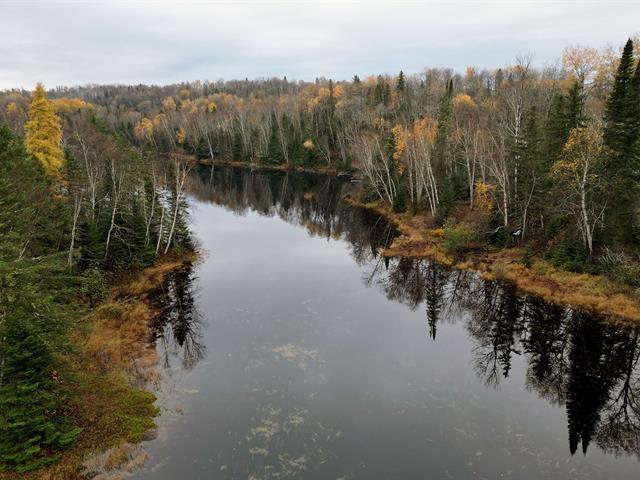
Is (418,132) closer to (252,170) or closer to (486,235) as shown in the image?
(486,235)

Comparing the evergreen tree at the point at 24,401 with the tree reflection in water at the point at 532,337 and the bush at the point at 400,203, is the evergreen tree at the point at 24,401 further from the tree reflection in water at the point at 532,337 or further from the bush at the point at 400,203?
the bush at the point at 400,203

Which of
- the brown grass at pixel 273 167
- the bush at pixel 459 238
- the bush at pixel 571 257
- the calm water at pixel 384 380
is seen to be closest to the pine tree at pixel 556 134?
the bush at pixel 571 257

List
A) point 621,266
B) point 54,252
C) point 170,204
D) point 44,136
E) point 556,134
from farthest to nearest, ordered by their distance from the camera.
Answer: point 44,136 < point 170,204 < point 556,134 < point 621,266 < point 54,252

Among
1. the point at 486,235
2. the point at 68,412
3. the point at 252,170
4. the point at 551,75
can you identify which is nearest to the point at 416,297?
the point at 486,235

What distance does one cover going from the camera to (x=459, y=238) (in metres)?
40.7

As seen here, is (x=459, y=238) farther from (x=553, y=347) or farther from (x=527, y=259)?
(x=553, y=347)

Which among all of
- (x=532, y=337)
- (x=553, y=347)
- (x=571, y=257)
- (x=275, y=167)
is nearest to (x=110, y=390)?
(x=532, y=337)

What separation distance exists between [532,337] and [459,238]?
15.4 meters

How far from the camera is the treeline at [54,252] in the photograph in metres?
15.5

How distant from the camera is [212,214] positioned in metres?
65.5

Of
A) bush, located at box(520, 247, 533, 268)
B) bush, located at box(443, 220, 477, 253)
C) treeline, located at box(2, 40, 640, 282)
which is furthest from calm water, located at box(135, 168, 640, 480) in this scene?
treeline, located at box(2, 40, 640, 282)

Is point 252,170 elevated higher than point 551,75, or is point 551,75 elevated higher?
point 551,75

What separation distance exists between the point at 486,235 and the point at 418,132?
16.6 metres

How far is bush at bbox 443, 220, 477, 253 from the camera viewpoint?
40625mm
